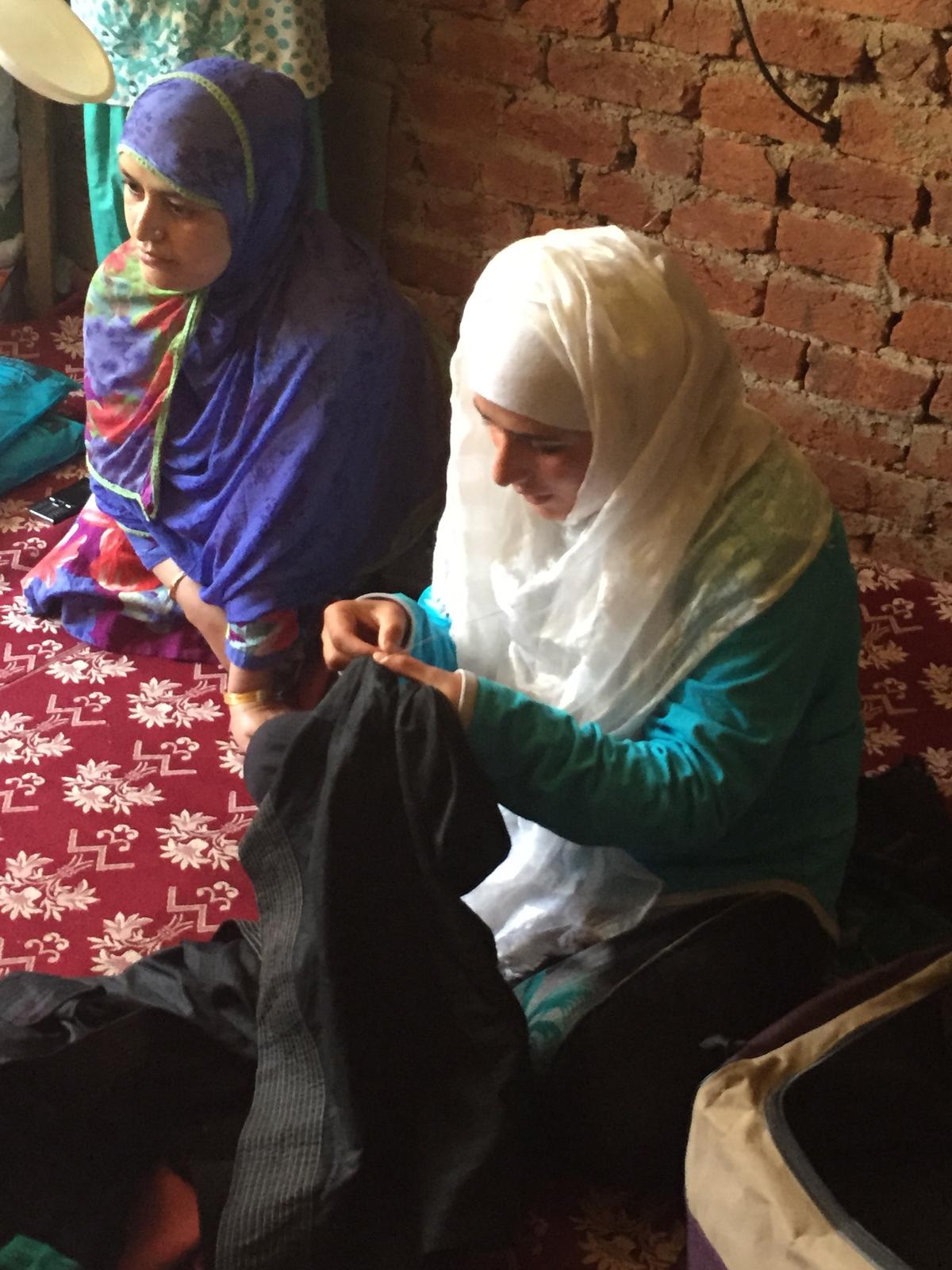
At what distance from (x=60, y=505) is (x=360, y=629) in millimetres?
1111

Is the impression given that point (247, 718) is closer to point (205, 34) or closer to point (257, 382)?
point (257, 382)

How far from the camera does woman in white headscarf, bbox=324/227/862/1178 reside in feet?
3.51

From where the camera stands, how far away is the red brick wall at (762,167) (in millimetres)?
1853

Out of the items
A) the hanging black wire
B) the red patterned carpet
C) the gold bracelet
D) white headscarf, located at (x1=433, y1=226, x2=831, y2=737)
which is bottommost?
the red patterned carpet

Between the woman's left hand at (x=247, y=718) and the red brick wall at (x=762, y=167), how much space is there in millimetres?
936

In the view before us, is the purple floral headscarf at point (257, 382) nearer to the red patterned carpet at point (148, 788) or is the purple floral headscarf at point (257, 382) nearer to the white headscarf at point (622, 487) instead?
the red patterned carpet at point (148, 788)

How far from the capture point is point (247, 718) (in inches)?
69.6

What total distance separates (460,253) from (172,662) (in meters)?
0.91

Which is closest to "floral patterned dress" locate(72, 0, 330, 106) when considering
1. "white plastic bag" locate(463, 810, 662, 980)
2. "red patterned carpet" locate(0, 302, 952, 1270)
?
"red patterned carpet" locate(0, 302, 952, 1270)

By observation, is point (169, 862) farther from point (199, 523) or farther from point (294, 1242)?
point (294, 1242)

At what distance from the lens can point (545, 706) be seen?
1108mm

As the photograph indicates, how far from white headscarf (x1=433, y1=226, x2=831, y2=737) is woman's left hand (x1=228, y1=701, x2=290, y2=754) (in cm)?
66

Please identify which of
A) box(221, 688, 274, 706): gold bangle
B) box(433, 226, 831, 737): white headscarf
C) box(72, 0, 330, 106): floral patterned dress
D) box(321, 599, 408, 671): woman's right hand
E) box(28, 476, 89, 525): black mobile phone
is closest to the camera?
box(433, 226, 831, 737): white headscarf

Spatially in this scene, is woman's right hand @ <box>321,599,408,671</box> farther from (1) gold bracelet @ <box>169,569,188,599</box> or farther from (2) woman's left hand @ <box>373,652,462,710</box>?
(1) gold bracelet @ <box>169,569,188,599</box>
